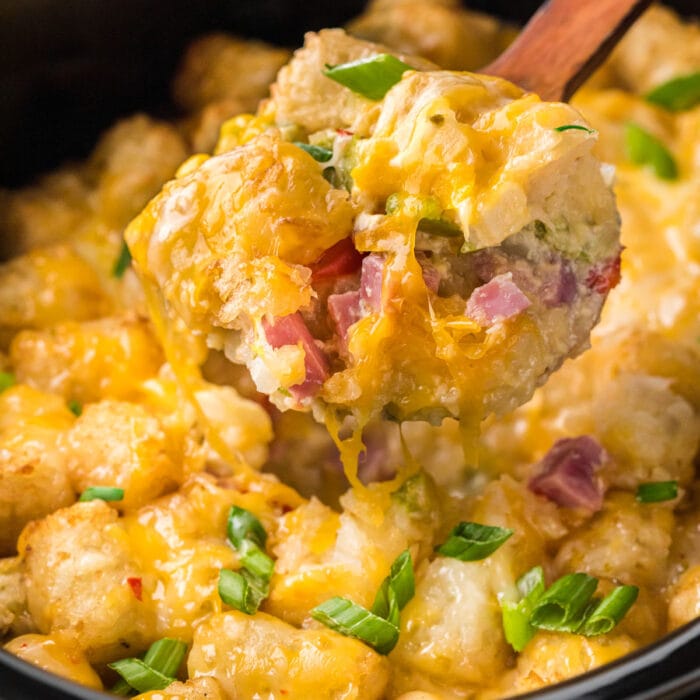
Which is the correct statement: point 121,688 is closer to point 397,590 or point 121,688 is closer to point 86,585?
point 86,585

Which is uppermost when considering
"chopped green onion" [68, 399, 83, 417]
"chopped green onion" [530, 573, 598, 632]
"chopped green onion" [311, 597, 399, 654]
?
"chopped green onion" [530, 573, 598, 632]

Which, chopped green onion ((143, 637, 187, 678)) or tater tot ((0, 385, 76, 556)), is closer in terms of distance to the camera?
chopped green onion ((143, 637, 187, 678))

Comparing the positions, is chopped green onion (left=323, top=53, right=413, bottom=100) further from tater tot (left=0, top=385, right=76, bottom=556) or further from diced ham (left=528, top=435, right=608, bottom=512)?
tater tot (left=0, top=385, right=76, bottom=556)

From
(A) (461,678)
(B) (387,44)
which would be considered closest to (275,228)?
(A) (461,678)

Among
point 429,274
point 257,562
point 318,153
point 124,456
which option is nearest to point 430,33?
point 318,153

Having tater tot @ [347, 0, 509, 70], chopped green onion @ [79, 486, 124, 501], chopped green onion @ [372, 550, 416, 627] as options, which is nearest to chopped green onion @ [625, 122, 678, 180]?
tater tot @ [347, 0, 509, 70]

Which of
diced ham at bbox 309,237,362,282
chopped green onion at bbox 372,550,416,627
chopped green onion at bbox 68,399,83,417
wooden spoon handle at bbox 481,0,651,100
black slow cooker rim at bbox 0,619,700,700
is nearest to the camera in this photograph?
black slow cooker rim at bbox 0,619,700,700
